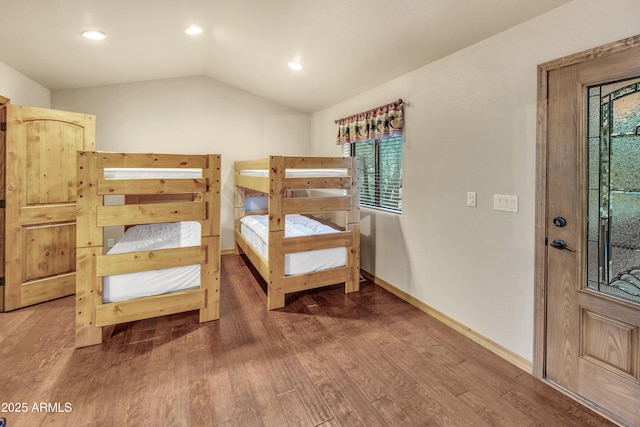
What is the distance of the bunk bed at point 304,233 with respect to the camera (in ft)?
9.73

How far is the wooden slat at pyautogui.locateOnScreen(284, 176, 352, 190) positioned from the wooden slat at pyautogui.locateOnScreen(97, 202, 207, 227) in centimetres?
82

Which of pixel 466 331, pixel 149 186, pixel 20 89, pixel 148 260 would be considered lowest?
pixel 466 331

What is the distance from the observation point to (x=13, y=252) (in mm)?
2875

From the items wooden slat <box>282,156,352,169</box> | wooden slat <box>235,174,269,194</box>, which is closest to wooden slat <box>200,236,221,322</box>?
wooden slat <box>235,174,269,194</box>

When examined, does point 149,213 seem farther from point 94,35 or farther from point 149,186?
point 94,35

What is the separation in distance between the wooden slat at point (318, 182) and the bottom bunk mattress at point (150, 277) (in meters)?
0.99

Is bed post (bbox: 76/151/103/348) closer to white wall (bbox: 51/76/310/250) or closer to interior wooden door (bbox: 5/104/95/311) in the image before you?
interior wooden door (bbox: 5/104/95/311)

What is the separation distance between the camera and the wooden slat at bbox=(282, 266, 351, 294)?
3061mm

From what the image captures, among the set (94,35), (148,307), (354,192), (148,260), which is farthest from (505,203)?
(94,35)

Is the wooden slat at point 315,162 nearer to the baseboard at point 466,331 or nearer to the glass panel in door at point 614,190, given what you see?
the baseboard at point 466,331

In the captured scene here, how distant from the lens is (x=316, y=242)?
314 centimetres

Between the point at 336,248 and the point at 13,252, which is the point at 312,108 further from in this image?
the point at 13,252

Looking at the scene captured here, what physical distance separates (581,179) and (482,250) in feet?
2.70

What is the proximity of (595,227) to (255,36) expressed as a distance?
3.07 m
